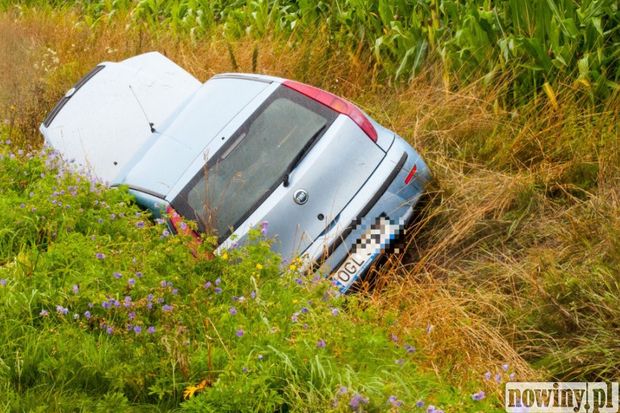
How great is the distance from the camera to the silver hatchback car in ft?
21.4

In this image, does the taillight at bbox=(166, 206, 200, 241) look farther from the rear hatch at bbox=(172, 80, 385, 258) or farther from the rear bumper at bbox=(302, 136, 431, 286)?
the rear bumper at bbox=(302, 136, 431, 286)

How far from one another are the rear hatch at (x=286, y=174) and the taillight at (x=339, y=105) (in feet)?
0.04

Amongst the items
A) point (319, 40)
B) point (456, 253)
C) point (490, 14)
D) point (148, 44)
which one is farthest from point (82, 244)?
point (148, 44)

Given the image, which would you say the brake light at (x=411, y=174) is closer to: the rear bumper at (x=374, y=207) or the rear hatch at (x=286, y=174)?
the rear bumper at (x=374, y=207)

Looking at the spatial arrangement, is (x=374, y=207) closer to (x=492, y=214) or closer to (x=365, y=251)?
(x=365, y=251)

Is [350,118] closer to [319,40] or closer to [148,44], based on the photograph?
[319,40]

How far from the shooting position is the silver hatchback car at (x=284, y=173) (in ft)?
21.4

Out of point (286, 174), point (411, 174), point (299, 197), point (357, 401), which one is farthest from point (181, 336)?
point (411, 174)

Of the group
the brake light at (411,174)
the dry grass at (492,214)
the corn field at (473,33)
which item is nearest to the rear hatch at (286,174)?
the brake light at (411,174)

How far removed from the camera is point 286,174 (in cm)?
665

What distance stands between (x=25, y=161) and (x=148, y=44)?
14.1 ft

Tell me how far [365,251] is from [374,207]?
0.29m

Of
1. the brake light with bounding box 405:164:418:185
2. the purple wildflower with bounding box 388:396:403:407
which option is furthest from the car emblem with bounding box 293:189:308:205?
the purple wildflower with bounding box 388:396:403:407

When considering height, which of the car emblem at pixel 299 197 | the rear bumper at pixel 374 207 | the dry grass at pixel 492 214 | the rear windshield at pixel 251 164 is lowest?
the dry grass at pixel 492 214
